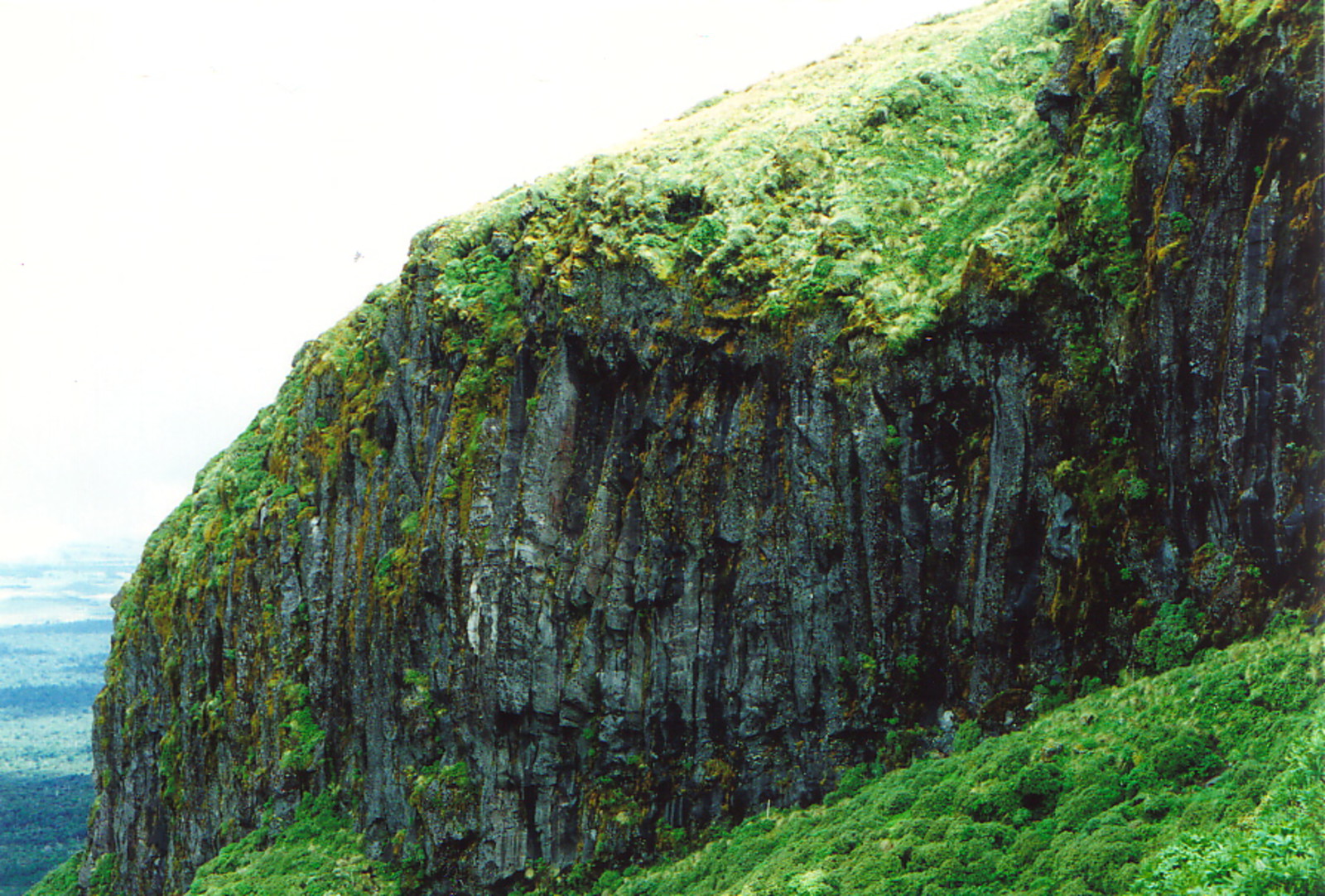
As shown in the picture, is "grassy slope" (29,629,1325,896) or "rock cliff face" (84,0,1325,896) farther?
"rock cliff face" (84,0,1325,896)

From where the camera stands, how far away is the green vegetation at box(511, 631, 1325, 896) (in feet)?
56.3

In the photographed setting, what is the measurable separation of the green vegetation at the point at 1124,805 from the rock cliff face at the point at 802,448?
223 cm

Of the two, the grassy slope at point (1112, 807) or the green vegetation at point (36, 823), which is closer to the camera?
the grassy slope at point (1112, 807)

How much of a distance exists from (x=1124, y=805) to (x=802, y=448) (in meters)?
15.1

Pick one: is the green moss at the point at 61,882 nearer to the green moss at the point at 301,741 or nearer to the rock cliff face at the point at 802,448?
the rock cliff face at the point at 802,448

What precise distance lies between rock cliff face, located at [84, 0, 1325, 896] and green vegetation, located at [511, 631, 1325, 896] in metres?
2.23

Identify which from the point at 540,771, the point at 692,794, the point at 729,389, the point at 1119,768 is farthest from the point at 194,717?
the point at 1119,768

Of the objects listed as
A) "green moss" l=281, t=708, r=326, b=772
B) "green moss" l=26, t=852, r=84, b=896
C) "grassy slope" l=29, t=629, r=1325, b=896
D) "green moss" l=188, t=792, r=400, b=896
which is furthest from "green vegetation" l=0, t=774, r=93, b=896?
"grassy slope" l=29, t=629, r=1325, b=896

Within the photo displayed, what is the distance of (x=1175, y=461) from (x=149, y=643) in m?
58.9

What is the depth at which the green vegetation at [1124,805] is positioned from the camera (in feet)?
56.3

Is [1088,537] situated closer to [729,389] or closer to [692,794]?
[729,389]

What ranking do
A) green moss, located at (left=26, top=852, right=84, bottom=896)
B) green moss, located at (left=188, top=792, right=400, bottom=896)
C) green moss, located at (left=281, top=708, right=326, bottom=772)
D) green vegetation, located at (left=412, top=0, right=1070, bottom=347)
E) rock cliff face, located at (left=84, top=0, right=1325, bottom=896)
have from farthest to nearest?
green moss, located at (left=26, top=852, right=84, bottom=896), green moss, located at (left=281, top=708, right=326, bottom=772), green moss, located at (left=188, top=792, right=400, bottom=896), green vegetation, located at (left=412, top=0, right=1070, bottom=347), rock cliff face, located at (left=84, top=0, right=1325, bottom=896)

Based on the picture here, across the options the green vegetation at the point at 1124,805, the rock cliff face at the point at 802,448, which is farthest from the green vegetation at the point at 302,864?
the green vegetation at the point at 1124,805

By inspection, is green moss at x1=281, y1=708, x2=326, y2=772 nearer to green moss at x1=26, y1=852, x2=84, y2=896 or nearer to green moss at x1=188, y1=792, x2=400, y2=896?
green moss at x1=188, y1=792, x2=400, y2=896
